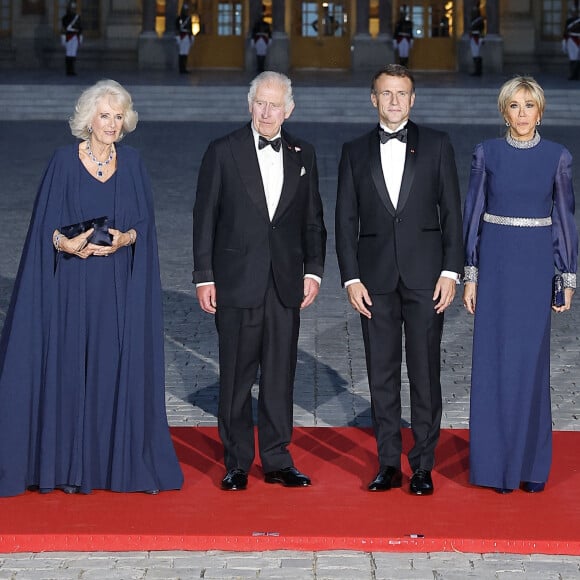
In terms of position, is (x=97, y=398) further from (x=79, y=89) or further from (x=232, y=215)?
(x=79, y=89)

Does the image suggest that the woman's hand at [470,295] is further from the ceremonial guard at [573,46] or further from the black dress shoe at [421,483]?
the ceremonial guard at [573,46]

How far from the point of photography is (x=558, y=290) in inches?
284

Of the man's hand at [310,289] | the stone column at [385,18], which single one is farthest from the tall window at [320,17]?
the man's hand at [310,289]

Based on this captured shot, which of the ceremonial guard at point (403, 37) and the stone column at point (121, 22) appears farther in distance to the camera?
the stone column at point (121, 22)

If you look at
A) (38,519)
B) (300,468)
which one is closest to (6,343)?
(38,519)

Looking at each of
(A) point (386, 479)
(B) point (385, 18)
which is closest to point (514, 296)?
(A) point (386, 479)

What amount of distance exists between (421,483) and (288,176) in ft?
5.10

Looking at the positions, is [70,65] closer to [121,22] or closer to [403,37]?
[121,22]

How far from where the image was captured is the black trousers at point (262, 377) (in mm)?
7242

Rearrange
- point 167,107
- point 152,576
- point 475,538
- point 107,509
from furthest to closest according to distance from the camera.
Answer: point 167,107
point 107,509
point 475,538
point 152,576

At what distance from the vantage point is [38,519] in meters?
6.64

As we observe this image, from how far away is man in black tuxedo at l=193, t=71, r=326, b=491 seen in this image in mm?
7137

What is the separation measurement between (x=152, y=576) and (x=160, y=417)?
1.30 meters

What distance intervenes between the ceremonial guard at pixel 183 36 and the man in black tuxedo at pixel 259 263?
92.8ft
